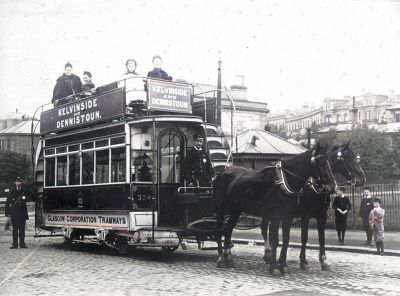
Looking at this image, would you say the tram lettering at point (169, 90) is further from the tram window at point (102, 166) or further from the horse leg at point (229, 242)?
the horse leg at point (229, 242)

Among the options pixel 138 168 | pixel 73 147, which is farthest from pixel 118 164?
pixel 73 147

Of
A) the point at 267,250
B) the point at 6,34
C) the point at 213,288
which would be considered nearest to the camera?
the point at 6,34

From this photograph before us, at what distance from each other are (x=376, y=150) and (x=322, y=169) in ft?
108

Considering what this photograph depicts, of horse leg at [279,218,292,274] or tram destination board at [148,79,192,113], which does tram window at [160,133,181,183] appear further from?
horse leg at [279,218,292,274]

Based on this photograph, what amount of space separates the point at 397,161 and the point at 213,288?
2698 centimetres

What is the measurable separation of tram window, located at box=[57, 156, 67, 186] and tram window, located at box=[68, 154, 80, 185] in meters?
0.34

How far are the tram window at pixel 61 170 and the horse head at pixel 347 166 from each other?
7425 mm

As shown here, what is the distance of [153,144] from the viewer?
1125 cm

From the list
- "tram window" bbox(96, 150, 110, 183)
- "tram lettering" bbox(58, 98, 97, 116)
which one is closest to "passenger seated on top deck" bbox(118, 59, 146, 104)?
"tram lettering" bbox(58, 98, 97, 116)

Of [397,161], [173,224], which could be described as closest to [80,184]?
[173,224]

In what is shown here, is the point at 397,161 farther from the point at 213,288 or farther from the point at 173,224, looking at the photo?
the point at 213,288

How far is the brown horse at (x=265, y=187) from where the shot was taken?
31.2 feet

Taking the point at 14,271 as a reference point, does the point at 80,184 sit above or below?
above

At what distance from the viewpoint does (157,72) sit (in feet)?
43.6
